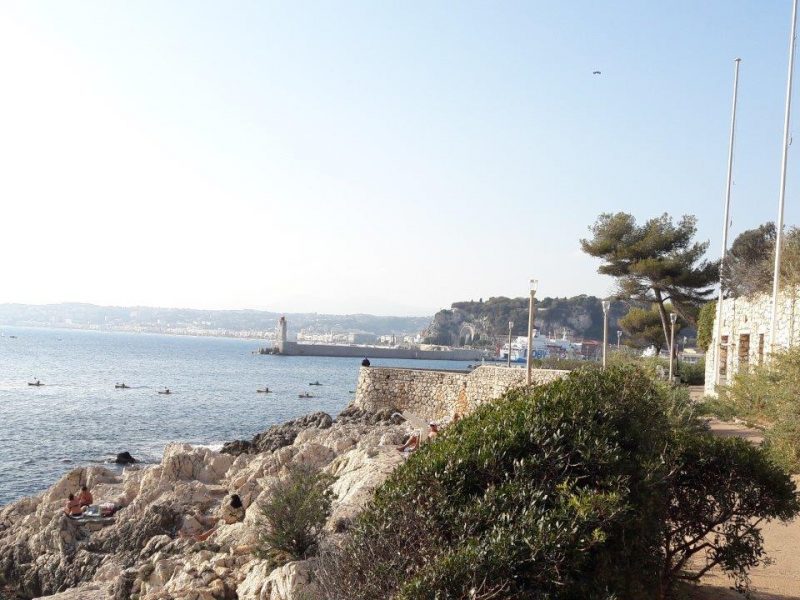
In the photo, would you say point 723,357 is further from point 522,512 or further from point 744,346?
point 522,512

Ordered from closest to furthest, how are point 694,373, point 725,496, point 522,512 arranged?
point 522,512 < point 725,496 < point 694,373

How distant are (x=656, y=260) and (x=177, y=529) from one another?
85.2ft

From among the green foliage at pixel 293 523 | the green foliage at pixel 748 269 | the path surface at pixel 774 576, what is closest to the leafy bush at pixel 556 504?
the path surface at pixel 774 576

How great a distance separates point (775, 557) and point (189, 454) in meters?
15.0

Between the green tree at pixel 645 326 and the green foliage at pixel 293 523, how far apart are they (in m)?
35.3

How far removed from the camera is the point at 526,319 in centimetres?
12850

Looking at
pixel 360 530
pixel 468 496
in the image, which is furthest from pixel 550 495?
pixel 360 530

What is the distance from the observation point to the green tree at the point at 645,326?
4119 cm

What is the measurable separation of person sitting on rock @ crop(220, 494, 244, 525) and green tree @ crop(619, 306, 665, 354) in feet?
103

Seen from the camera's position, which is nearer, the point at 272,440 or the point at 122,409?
the point at 272,440

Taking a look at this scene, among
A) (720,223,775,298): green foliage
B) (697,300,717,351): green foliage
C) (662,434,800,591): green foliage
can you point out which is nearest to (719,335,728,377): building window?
(720,223,775,298): green foliage

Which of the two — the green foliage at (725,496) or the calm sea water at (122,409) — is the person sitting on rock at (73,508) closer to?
the calm sea water at (122,409)

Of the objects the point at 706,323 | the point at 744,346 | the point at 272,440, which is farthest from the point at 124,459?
the point at 706,323

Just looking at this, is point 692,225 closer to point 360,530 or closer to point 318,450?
point 318,450
